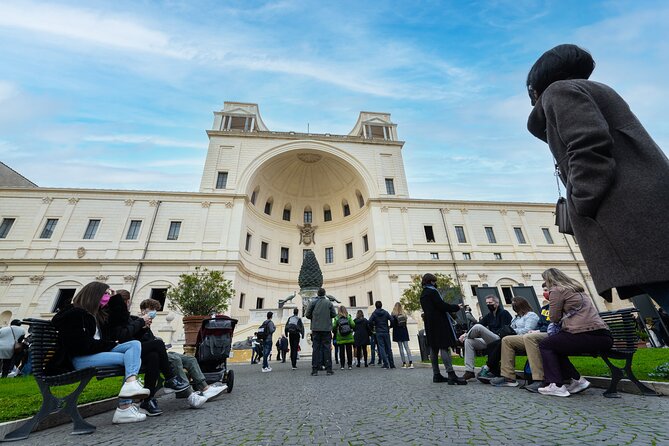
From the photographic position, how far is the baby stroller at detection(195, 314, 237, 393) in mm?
4746

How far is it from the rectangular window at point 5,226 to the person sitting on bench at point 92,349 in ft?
102

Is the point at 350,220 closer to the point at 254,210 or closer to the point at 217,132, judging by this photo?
the point at 254,210

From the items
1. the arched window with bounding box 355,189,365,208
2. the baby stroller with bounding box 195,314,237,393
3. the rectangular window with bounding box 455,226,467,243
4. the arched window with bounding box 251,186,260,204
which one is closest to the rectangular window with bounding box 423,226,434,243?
the rectangular window with bounding box 455,226,467,243

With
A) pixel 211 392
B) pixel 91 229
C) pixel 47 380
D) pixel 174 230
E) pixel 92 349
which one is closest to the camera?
pixel 47 380

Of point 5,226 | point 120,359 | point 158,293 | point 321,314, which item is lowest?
point 120,359

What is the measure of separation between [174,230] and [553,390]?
27627 millimetres

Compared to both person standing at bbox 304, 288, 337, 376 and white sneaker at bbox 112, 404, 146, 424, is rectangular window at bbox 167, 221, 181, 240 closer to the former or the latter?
person standing at bbox 304, 288, 337, 376

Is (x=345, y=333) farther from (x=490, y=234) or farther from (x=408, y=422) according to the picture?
(x=490, y=234)

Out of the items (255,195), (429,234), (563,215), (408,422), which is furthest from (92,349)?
(255,195)

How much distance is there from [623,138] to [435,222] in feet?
93.4

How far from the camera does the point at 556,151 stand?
206 centimetres

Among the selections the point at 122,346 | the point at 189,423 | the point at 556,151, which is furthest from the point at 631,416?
the point at 122,346

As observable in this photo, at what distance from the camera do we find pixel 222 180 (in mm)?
28844

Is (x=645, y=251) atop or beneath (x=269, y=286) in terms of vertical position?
beneath
